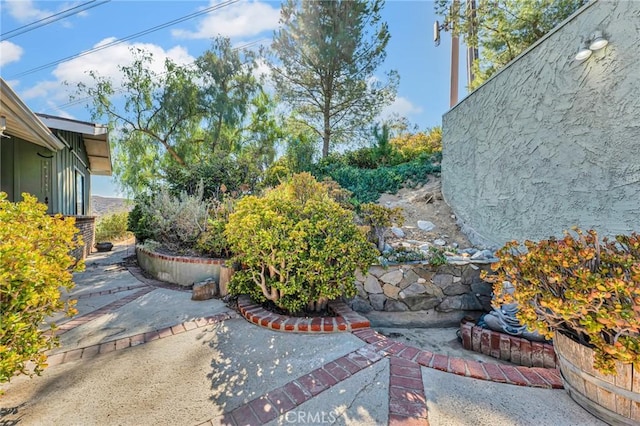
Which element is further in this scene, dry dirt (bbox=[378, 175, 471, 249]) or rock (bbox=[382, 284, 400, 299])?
dry dirt (bbox=[378, 175, 471, 249])

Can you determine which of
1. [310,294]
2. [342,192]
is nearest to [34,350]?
[310,294]

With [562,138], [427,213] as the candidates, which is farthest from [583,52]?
[427,213]

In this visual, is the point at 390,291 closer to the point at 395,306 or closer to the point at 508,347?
the point at 395,306

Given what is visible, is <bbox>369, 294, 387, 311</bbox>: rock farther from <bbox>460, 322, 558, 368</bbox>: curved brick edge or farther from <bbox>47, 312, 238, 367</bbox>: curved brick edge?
<bbox>47, 312, 238, 367</bbox>: curved brick edge

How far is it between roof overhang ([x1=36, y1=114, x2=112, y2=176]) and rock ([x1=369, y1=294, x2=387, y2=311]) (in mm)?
7137

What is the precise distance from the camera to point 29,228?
6.75 ft

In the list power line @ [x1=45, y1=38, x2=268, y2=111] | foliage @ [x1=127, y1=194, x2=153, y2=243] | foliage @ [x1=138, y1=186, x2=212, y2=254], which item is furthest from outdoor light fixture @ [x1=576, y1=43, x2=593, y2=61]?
power line @ [x1=45, y1=38, x2=268, y2=111]

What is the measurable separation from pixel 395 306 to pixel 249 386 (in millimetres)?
2540

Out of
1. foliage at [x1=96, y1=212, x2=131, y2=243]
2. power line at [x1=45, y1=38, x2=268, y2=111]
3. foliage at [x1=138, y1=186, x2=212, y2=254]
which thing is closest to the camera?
foliage at [x1=138, y1=186, x2=212, y2=254]

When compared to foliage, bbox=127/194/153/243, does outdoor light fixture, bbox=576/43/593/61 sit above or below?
above

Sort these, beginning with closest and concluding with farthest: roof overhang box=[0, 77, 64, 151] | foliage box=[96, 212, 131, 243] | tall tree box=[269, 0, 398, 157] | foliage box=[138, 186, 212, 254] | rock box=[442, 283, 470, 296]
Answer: roof overhang box=[0, 77, 64, 151] → rock box=[442, 283, 470, 296] → foliage box=[138, 186, 212, 254] → foliage box=[96, 212, 131, 243] → tall tree box=[269, 0, 398, 157]

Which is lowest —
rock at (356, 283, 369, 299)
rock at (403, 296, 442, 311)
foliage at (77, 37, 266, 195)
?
rock at (403, 296, 442, 311)

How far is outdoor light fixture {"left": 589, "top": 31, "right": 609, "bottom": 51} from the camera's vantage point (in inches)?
118

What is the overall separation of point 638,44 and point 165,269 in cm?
671
